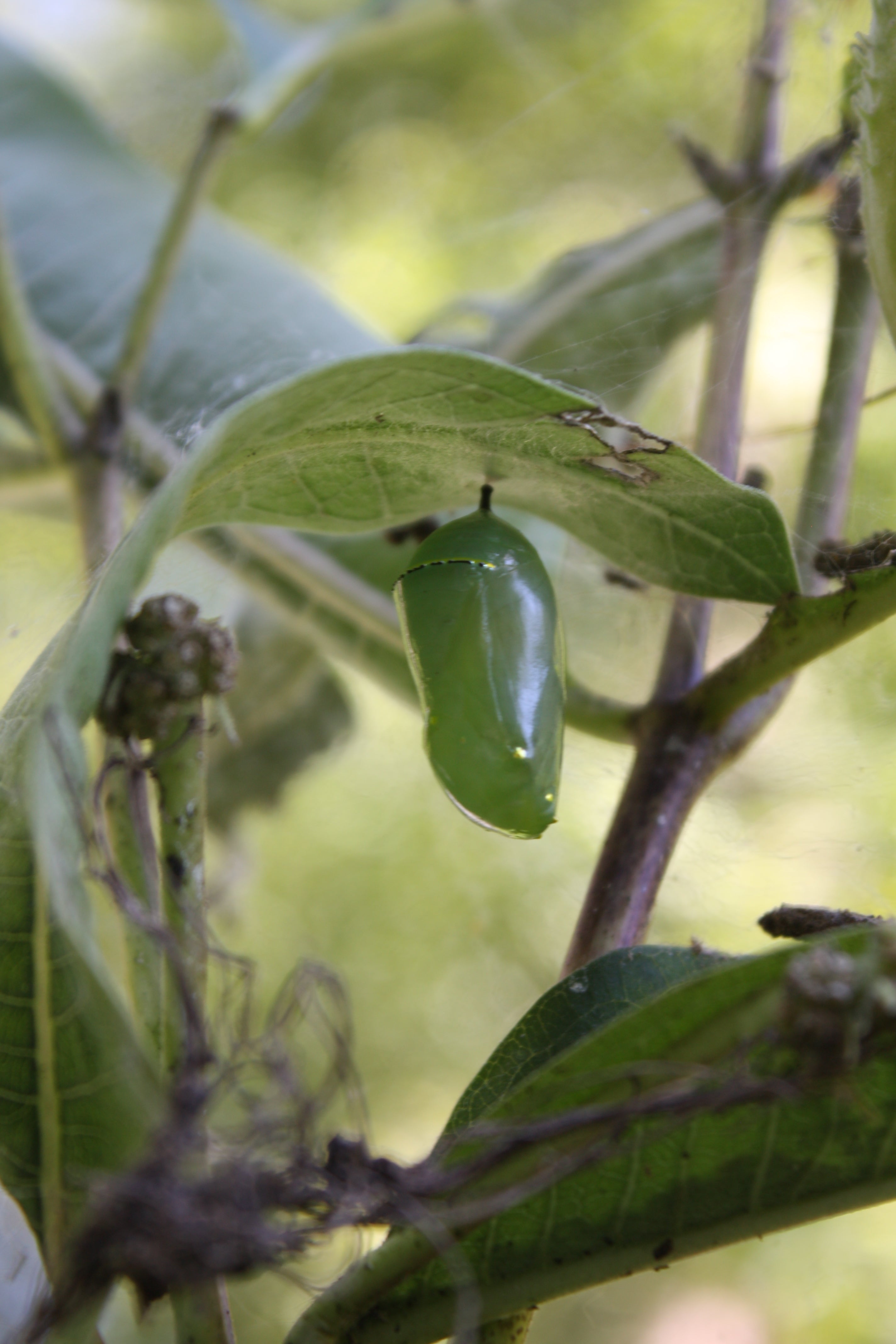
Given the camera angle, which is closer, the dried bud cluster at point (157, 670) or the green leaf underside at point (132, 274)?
the dried bud cluster at point (157, 670)

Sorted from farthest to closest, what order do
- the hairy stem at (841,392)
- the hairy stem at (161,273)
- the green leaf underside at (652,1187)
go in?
the hairy stem at (161,273), the hairy stem at (841,392), the green leaf underside at (652,1187)

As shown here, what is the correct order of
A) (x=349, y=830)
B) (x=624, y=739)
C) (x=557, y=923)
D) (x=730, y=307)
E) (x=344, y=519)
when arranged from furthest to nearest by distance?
(x=349, y=830), (x=557, y=923), (x=730, y=307), (x=624, y=739), (x=344, y=519)

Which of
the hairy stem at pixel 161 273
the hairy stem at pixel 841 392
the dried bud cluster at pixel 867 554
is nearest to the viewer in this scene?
the dried bud cluster at pixel 867 554

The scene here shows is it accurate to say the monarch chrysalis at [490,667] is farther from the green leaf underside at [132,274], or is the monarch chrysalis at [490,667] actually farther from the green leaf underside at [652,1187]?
the green leaf underside at [132,274]

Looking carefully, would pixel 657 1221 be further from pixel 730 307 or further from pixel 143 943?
pixel 730 307

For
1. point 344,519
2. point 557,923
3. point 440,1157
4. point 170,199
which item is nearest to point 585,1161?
point 440,1157

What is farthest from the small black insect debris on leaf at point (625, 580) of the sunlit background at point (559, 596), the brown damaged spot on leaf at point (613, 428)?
the brown damaged spot on leaf at point (613, 428)
